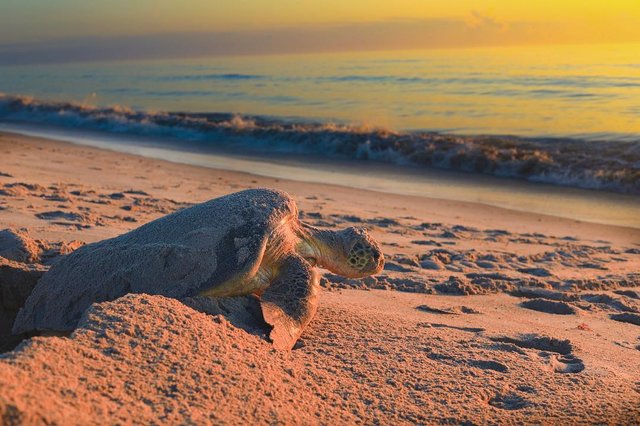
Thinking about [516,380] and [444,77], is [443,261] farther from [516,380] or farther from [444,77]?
[444,77]

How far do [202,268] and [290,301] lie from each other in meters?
0.50

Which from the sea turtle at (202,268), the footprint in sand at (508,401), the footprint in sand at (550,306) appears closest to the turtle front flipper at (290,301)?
the sea turtle at (202,268)

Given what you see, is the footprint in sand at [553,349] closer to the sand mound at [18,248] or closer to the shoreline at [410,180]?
the sand mound at [18,248]

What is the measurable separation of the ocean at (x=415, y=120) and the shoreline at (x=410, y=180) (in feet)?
1.59

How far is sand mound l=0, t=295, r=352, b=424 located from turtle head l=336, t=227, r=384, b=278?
4.71 ft

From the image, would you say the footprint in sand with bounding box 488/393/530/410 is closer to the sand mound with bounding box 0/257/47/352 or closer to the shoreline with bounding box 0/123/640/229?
the sand mound with bounding box 0/257/47/352

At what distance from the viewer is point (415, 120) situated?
2202 centimetres

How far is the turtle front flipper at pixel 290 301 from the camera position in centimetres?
367

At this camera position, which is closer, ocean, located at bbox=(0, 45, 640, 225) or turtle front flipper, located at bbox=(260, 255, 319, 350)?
turtle front flipper, located at bbox=(260, 255, 319, 350)

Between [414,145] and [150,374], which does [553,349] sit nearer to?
[150,374]

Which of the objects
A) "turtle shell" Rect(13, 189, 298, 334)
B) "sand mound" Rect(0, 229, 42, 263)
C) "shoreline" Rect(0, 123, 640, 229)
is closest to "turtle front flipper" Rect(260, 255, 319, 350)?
"turtle shell" Rect(13, 189, 298, 334)

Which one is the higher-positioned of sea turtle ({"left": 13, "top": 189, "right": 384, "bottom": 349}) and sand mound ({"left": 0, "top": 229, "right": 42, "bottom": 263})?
sea turtle ({"left": 13, "top": 189, "right": 384, "bottom": 349})

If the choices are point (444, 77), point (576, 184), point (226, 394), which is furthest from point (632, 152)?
point (444, 77)

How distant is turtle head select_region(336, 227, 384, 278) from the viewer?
4.76 meters
